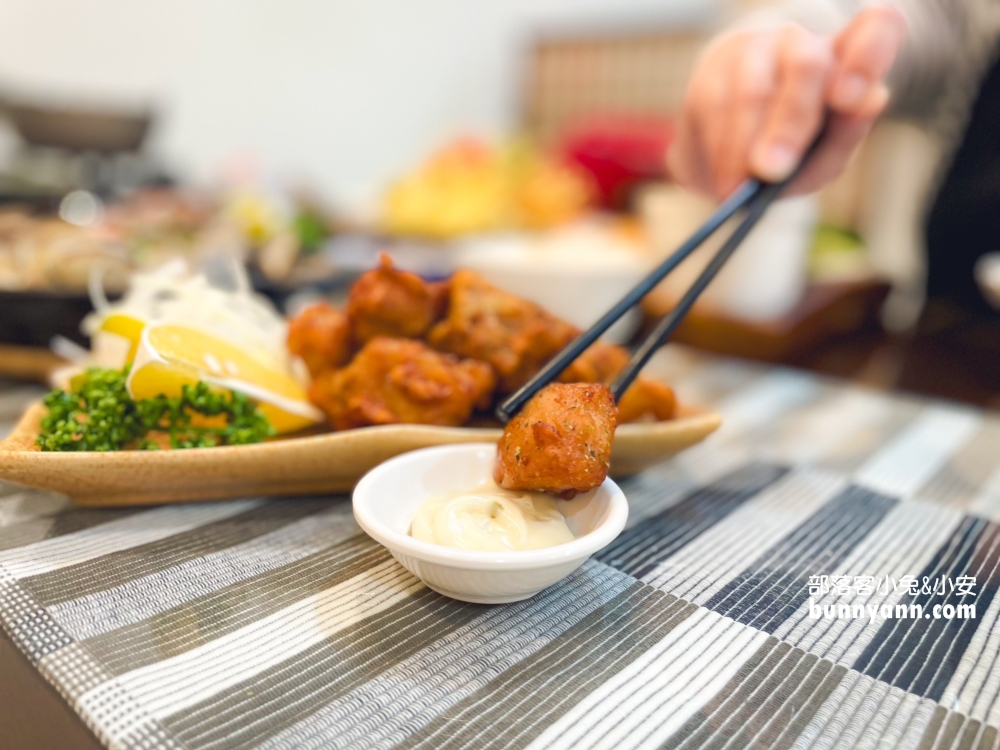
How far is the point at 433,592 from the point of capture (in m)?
0.89

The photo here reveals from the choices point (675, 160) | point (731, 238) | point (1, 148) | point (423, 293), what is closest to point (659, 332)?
point (731, 238)

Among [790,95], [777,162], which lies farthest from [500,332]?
[790,95]

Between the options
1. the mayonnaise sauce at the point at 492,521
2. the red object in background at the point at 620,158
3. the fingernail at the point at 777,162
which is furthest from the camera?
the red object in background at the point at 620,158

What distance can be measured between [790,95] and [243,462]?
1.26 m

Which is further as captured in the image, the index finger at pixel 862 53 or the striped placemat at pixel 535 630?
the index finger at pixel 862 53

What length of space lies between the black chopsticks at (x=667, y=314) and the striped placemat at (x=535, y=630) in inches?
9.8

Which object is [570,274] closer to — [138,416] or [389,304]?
[389,304]

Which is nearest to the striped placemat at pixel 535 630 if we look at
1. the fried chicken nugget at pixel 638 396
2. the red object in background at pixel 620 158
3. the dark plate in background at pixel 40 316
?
the fried chicken nugget at pixel 638 396

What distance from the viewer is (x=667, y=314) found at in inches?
45.4

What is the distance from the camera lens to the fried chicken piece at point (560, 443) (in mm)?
848

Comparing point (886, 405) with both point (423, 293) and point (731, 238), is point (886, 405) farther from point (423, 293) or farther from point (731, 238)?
point (423, 293)

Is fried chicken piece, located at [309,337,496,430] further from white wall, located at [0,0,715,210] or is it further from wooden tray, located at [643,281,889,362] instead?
white wall, located at [0,0,715,210]

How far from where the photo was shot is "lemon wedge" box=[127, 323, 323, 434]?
1034 mm

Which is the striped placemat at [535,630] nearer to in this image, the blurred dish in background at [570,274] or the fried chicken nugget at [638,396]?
the fried chicken nugget at [638,396]
